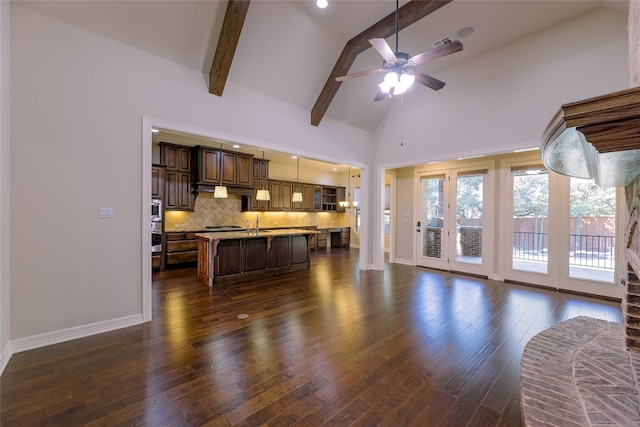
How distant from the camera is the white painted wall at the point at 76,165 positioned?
98.6 inches

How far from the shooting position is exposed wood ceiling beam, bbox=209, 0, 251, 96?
10.0ft

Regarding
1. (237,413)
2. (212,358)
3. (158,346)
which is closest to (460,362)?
(237,413)

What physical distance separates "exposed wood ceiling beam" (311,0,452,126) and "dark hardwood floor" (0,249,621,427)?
3.49 m

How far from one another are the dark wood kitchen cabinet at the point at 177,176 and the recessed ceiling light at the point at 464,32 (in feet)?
19.6

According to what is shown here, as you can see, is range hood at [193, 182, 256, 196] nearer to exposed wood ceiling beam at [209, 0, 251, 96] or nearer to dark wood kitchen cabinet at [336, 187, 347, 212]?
exposed wood ceiling beam at [209, 0, 251, 96]

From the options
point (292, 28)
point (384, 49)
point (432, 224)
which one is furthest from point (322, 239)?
point (384, 49)

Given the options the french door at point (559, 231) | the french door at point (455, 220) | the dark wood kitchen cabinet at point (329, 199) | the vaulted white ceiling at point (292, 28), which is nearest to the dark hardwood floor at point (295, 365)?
the french door at point (559, 231)

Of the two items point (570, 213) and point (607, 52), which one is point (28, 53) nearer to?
point (607, 52)

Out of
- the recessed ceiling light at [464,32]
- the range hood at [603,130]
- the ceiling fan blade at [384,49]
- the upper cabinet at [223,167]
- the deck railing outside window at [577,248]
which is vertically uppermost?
the recessed ceiling light at [464,32]

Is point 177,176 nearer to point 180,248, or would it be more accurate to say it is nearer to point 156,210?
point 156,210

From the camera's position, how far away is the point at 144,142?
313cm

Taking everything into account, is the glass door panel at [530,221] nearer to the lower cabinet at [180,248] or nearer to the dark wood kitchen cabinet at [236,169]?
the dark wood kitchen cabinet at [236,169]

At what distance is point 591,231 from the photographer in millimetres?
4227

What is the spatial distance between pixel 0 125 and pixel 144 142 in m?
1.11
